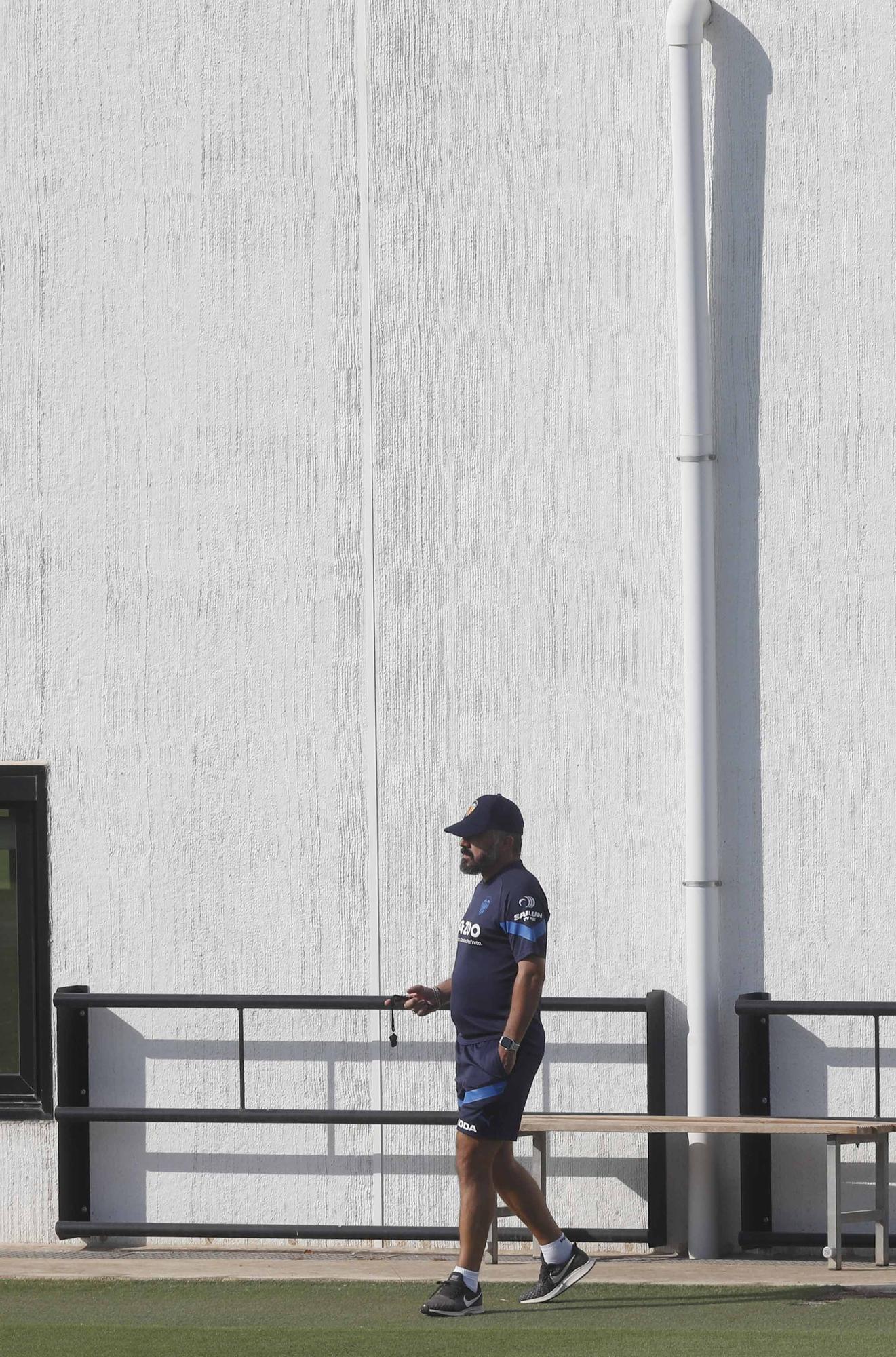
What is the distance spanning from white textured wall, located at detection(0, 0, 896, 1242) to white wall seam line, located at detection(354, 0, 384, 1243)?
0.02 m

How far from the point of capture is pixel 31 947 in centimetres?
785

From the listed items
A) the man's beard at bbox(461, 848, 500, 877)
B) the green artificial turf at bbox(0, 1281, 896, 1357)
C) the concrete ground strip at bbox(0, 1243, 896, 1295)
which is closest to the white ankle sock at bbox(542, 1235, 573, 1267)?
the green artificial turf at bbox(0, 1281, 896, 1357)

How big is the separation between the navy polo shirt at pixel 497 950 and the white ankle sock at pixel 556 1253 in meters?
0.80

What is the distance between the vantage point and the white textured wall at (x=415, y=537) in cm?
741

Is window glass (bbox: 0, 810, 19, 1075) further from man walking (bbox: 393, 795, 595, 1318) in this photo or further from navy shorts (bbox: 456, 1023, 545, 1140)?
navy shorts (bbox: 456, 1023, 545, 1140)

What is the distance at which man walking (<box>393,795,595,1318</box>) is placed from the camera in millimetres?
6102

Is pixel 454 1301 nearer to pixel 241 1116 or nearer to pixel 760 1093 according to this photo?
pixel 241 1116

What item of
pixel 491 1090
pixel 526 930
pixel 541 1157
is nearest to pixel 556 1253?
pixel 491 1090

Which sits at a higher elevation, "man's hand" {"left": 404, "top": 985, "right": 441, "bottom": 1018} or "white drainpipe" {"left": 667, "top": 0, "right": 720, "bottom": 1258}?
"white drainpipe" {"left": 667, "top": 0, "right": 720, "bottom": 1258}

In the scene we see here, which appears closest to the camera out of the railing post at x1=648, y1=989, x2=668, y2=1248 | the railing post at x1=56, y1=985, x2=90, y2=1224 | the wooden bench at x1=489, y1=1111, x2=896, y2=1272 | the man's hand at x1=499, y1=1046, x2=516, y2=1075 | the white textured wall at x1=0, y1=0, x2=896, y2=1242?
the man's hand at x1=499, y1=1046, x2=516, y2=1075

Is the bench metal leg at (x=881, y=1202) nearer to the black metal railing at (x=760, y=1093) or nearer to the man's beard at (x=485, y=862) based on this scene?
the black metal railing at (x=760, y=1093)

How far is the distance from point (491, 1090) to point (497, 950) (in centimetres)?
47

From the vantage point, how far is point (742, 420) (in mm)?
7488

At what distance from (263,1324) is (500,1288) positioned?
95 centimetres
